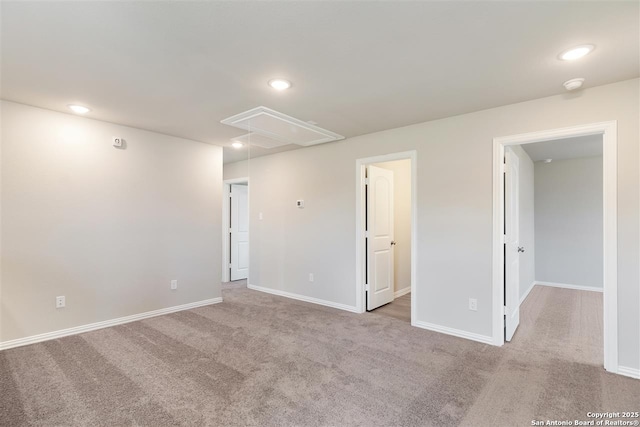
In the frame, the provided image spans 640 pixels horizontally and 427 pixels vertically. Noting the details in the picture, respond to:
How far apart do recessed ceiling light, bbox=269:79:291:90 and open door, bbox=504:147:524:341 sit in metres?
2.33

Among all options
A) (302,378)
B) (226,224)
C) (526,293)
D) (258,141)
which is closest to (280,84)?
(258,141)

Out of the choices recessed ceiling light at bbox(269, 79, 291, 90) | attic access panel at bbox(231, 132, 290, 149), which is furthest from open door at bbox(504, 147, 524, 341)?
attic access panel at bbox(231, 132, 290, 149)

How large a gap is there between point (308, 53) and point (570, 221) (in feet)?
20.4

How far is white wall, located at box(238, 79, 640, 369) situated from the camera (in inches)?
98.7

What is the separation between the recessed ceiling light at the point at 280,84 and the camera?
8.30 ft

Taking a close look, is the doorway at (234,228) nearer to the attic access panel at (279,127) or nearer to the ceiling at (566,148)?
the attic access panel at (279,127)

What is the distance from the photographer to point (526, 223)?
5.10 metres

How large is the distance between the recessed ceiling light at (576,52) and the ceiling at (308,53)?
0.05 metres

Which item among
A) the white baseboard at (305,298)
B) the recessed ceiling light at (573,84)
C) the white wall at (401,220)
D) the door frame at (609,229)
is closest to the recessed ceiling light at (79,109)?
the white baseboard at (305,298)

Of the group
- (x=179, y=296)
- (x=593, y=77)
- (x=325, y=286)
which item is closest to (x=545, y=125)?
(x=593, y=77)

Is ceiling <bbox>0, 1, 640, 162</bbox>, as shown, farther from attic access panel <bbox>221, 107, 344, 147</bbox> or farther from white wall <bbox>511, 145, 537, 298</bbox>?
white wall <bbox>511, 145, 537, 298</bbox>

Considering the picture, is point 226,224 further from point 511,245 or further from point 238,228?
point 511,245

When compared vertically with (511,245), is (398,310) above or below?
below

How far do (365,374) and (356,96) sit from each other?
244cm
